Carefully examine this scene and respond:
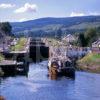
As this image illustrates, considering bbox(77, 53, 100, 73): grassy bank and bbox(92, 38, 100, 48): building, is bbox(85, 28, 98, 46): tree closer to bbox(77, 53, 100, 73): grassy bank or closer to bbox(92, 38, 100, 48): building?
bbox(92, 38, 100, 48): building

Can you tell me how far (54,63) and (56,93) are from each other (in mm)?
17381

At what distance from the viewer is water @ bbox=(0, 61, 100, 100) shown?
4445 centimetres

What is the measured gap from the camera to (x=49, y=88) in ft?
165

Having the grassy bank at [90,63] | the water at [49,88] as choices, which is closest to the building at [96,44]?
the grassy bank at [90,63]

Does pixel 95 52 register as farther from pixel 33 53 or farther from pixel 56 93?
pixel 56 93

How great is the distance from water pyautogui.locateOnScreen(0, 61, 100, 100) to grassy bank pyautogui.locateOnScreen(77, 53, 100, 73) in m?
8.83

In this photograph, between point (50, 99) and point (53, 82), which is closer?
point (50, 99)

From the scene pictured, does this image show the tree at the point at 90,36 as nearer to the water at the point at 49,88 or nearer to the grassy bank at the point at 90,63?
the grassy bank at the point at 90,63

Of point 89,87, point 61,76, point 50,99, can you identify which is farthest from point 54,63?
point 50,99

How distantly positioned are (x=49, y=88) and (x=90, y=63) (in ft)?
88.4

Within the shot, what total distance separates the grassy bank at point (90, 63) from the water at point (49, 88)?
29.0 ft

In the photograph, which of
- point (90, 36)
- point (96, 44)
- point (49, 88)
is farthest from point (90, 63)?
point (49, 88)

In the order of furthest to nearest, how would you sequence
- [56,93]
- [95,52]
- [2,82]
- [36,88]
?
[95,52] < [2,82] < [36,88] < [56,93]

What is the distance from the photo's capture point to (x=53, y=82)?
184 feet
